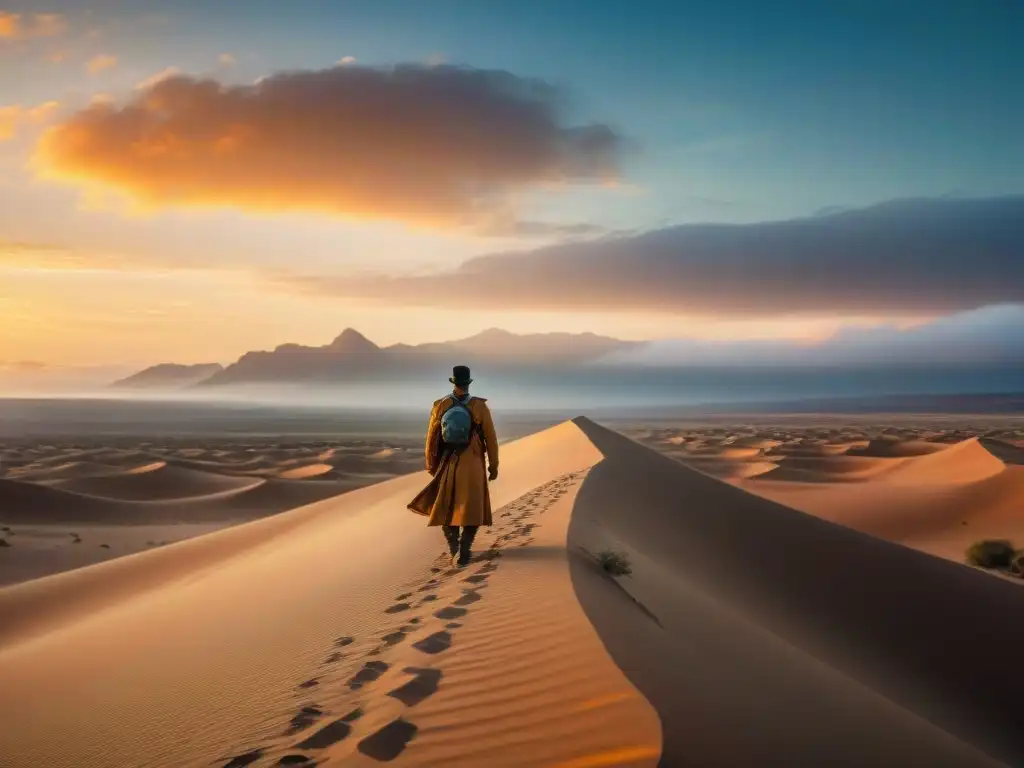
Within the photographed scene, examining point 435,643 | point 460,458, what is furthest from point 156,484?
→ point 435,643

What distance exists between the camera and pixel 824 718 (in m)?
4.54

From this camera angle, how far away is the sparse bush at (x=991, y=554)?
1585 cm

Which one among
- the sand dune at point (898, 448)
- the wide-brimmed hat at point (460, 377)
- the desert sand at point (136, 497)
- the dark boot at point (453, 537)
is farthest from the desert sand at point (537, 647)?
the sand dune at point (898, 448)

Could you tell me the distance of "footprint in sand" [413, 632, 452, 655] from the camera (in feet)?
15.8

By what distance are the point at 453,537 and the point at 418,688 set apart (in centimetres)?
328

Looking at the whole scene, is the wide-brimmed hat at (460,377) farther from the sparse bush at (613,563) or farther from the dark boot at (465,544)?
the sparse bush at (613,563)

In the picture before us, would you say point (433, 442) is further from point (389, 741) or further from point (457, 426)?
point (389, 741)

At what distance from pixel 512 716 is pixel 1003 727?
21.1ft

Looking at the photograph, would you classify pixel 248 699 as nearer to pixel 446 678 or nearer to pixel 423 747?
pixel 446 678

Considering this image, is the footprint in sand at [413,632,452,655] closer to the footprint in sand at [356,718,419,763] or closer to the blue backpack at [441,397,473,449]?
the footprint in sand at [356,718,419,763]

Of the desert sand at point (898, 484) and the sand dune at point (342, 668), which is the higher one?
the sand dune at point (342, 668)

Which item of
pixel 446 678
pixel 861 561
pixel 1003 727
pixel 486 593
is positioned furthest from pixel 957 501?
pixel 446 678

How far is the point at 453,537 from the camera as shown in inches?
294

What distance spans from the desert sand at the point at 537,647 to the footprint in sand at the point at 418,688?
0.02m
